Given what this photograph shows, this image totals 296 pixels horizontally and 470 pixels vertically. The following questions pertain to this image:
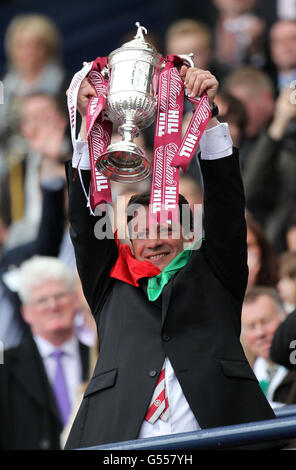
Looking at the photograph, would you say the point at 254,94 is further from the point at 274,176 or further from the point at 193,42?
the point at 193,42

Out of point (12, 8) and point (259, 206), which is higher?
point (12, 8)

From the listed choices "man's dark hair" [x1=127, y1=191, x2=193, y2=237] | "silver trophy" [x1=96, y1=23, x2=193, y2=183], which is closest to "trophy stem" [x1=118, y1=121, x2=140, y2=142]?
"silver trophy" [x1=96, y1=23, x2=193, y2=183]

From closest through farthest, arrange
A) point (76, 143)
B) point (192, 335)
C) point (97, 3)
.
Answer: point (192, 335) < point (76, 143) < point (97, 3)

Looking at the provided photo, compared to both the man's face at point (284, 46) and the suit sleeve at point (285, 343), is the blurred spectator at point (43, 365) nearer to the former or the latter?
the suit sleeve at point (285, 343)

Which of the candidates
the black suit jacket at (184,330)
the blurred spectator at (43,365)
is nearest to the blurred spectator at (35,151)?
the blurred spectator at (43,365)

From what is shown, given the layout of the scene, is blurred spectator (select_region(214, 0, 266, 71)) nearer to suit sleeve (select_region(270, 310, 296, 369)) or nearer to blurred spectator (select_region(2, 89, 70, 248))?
blurred spectator (select_region(2, 89, 70, 248))

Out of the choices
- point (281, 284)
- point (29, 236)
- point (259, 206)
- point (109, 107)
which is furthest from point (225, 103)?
point (109, 107)

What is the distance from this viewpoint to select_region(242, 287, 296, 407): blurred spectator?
4762 millimetres

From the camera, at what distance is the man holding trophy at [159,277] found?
116 inches

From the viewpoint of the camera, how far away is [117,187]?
673cm

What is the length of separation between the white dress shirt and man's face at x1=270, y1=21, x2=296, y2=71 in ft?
13.0

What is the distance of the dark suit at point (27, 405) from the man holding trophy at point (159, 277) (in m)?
2.30
